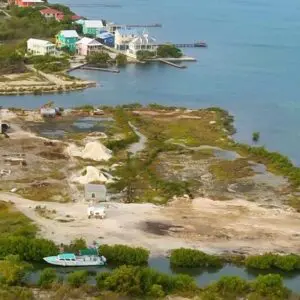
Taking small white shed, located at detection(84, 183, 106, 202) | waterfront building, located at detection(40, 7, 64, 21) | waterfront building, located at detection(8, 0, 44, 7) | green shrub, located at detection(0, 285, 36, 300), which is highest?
waterfront building, located at detection(8, 0, 44, 7)

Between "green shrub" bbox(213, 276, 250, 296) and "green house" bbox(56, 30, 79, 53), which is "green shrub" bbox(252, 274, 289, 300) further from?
"green house" bbox(56, 30, 79, 53)

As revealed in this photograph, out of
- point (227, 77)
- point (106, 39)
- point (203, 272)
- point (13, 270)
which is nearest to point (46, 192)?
point (13, 270)

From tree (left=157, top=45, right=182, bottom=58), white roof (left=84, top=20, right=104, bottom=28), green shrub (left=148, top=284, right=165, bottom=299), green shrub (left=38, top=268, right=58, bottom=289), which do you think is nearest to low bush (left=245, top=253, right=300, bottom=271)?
green shrub (left=148, top=284, right=165, bottom=299)

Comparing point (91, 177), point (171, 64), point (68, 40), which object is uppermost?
point (68, 40)

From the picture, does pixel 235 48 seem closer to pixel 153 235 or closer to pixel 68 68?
pixel 68 68

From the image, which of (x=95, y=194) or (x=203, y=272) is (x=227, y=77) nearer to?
(x=95, y=194)

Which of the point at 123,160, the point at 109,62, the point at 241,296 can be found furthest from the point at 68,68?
the point at 241,296
